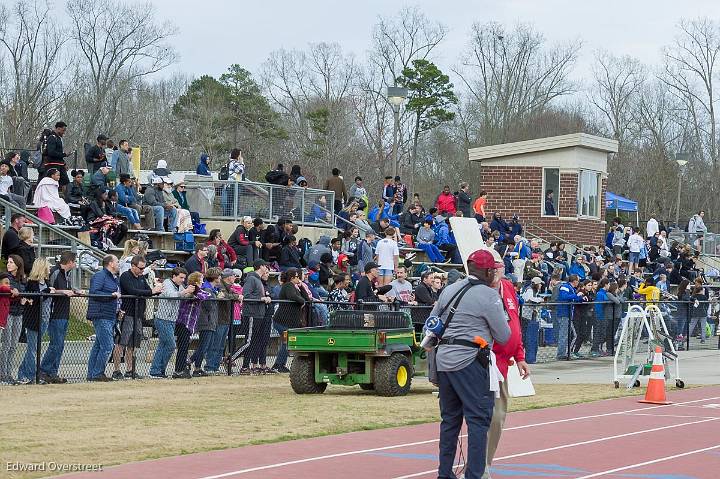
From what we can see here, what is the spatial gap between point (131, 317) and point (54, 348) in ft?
5.04

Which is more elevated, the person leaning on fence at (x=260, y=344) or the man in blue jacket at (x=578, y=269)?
the man in blue jacket at (x=578, y=269)

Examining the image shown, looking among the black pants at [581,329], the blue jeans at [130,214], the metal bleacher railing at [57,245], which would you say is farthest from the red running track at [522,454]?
the blue jeans at [130,214]

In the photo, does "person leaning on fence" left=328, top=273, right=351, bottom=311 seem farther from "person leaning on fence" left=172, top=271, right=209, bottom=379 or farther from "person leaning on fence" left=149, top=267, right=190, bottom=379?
"person leaning on fence" left=149, top=267, right=190, bottom=379

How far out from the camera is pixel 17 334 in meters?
17.9

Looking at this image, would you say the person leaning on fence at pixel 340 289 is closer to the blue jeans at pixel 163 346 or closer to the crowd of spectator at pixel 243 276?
the crowd of spectator at pixel 243 276

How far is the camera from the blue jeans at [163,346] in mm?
19891

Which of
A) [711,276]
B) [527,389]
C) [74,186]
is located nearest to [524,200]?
[711,276]

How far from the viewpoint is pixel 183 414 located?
611 inches

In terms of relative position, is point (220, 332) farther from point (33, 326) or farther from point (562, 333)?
point (562, 333)

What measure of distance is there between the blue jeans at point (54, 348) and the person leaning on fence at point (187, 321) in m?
2.28

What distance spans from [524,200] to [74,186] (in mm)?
23199

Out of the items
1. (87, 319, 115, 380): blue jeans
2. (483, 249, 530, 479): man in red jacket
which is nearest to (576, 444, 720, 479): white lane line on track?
(483, 249, 530, 479): man in red jacket

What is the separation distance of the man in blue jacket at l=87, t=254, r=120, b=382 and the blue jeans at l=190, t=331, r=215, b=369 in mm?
2014

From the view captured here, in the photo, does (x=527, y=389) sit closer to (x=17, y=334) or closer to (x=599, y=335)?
(x=17, y=334)
